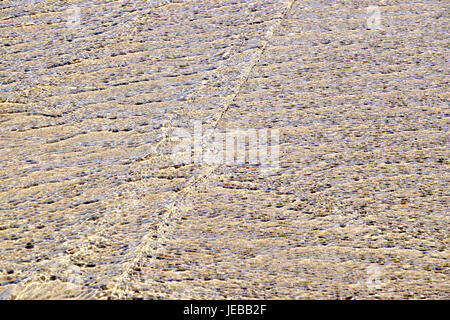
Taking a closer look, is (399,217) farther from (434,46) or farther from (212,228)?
(434,46)

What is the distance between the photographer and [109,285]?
2.06ft

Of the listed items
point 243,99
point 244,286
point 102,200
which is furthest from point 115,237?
point 243,99

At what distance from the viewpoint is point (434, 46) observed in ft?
3.18

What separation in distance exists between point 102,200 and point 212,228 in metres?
0.16

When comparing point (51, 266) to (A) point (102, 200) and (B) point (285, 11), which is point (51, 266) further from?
(B) point (285, 11)

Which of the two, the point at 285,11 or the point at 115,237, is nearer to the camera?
the point at 115,237

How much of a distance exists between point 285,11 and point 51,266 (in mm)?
692

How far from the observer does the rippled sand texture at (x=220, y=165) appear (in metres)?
0.65

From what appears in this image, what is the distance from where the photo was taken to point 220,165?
2.61 ft

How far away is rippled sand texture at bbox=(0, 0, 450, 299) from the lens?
647 mm

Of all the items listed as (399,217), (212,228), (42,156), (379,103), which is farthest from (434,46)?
(42,156)
